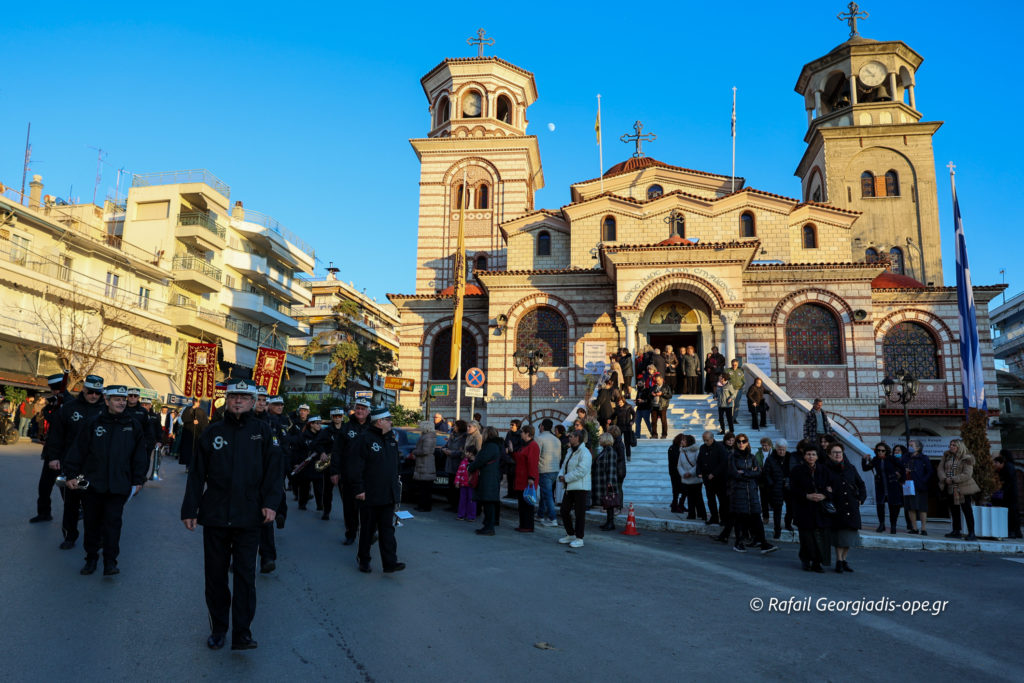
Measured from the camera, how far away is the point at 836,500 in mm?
8289

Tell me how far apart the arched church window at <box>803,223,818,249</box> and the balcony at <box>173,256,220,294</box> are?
29665 millimetres

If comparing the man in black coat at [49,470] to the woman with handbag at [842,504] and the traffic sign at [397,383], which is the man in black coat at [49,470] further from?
the traffic sign at [397,383]

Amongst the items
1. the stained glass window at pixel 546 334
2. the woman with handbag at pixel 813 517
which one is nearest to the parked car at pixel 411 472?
the woman with handbag at pixel 813 517

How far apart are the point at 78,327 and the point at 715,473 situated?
28110 mm

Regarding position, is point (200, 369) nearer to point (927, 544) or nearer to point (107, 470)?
point (107, 470)

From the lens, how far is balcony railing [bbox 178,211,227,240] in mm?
38312

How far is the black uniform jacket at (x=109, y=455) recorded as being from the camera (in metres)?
6.41

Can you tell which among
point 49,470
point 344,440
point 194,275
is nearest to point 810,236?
point 344,440

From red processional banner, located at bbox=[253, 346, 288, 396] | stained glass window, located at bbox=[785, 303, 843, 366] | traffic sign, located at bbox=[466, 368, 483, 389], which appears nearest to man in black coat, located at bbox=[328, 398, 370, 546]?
traffic sign, located at bbox=[466, 368, 483, 389]

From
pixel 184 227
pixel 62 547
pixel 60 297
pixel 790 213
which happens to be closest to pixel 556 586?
pixel 62 547

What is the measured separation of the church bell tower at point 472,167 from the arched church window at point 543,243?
2808 mm

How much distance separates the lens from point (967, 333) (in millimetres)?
14016

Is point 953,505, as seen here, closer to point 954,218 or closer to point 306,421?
point 954,218

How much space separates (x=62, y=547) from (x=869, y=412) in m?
22.3
